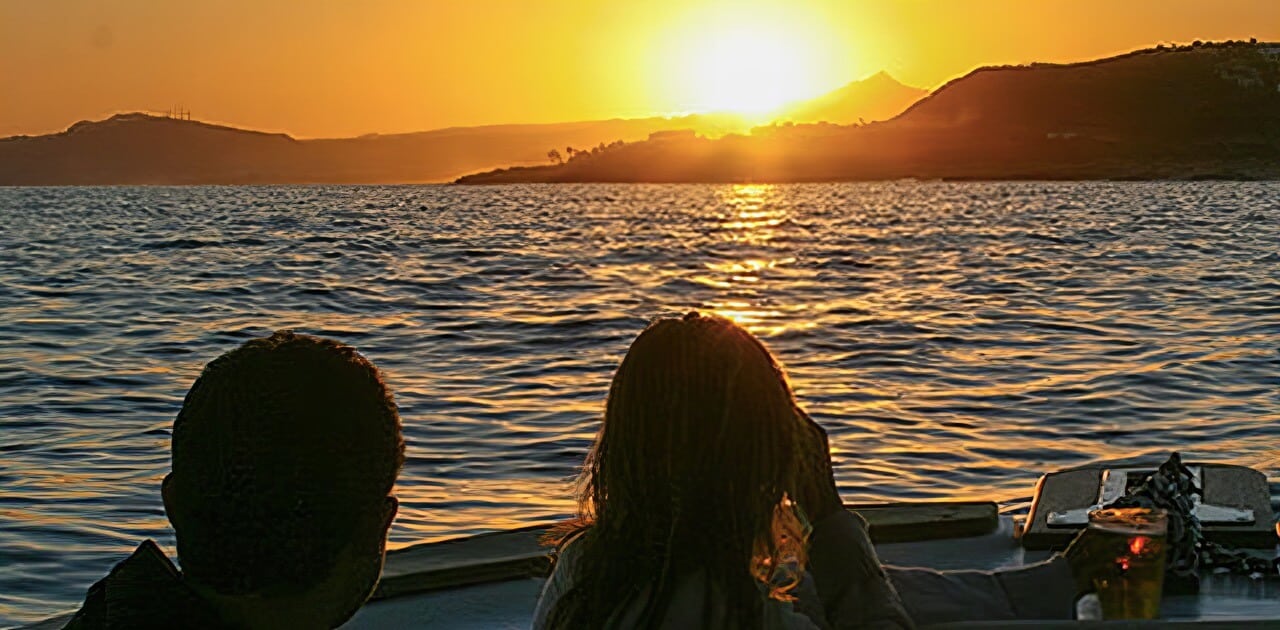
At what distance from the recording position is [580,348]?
16.9 m

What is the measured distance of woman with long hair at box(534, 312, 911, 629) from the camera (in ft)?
9.75

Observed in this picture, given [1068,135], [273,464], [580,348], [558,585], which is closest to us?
[273,464]

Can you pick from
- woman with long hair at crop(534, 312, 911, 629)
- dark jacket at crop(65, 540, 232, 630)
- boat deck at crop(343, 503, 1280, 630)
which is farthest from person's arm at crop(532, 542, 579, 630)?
boat deck at crop(343, 503, 1280, 630)

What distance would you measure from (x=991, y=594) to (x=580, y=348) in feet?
42.6

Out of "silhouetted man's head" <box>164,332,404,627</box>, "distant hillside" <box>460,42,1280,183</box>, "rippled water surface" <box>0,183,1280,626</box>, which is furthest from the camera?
"distant hillside" <box>460,42,1280,183</box>

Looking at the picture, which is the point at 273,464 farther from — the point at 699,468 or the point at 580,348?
the point at 580,348

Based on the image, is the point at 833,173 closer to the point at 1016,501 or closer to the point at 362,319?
the point at 362,319

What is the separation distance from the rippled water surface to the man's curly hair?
5.32 metres

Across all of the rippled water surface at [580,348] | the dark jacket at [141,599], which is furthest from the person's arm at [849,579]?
the rippled water surface at [580,348]

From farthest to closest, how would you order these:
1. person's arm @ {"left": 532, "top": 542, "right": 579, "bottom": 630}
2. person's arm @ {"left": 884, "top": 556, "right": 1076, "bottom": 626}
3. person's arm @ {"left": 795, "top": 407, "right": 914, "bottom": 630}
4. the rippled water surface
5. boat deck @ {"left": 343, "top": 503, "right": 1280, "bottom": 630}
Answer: the rippled water surface < boat deck @ {"left": 343, "top": 503, "right": 1280, "bottom": 630} < person's arm @ {"left": 884, "top": 556, "right": 1076, "bottom": 626} < person's arm @ {"left": 795, "top": 407, "right": 914, "bottom": 630} < person's arm @ {"left": 532, "top": 542, "right": 579, "bottom": 630}

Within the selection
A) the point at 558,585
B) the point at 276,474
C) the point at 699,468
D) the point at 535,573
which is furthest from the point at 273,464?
the point at 535,573

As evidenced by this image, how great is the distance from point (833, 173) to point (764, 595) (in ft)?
553

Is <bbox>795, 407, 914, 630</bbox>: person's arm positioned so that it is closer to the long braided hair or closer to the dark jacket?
the long braided hair

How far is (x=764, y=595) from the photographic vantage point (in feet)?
10.0
